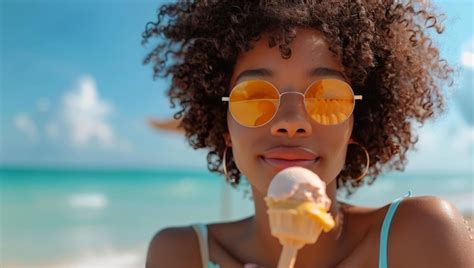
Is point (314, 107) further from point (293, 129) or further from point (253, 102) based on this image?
point (253, 102)

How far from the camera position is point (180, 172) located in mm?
44344

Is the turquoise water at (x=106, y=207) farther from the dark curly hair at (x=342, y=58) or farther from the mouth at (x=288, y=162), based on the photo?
the mouth at (x=288, y=162)

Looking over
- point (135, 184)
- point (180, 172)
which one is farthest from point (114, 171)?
point (135, 184)

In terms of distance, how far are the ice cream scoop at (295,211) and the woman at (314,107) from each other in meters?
0.75

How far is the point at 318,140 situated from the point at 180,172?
140 feet

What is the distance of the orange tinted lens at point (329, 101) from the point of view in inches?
86.4

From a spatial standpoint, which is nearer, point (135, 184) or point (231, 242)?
point (231, 242)

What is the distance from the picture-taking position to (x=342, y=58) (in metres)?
2.39

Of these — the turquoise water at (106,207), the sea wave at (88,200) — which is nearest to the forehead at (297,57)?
the turquoise water at (106,207)

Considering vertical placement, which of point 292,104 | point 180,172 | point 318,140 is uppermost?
point 180,172

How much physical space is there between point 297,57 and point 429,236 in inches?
36.9

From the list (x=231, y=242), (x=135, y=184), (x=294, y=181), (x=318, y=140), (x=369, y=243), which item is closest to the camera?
(x=294, y=181)

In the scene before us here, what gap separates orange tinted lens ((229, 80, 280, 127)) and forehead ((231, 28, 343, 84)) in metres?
0.08

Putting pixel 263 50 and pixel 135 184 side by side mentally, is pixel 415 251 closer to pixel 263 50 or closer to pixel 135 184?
pixel 263 50
